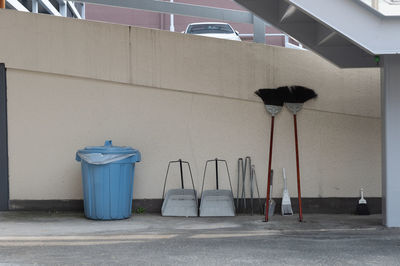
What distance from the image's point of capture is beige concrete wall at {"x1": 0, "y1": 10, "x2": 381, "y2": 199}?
26.5 ft

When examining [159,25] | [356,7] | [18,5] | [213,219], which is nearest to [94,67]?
[213,219]

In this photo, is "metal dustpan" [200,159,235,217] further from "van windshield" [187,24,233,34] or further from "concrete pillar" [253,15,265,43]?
"van windshield" [187,24,233,34]

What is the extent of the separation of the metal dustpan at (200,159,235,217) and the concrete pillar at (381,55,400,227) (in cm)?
216

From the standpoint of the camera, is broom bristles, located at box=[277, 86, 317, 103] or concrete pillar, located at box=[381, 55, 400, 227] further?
broom bristles, located at box=[277, 86, 317, 103]

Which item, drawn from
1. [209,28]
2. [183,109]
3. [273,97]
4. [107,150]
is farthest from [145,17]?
[107,150]

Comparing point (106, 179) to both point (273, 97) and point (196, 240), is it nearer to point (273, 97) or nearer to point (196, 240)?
point (196, 240)

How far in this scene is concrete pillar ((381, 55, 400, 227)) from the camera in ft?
21.7

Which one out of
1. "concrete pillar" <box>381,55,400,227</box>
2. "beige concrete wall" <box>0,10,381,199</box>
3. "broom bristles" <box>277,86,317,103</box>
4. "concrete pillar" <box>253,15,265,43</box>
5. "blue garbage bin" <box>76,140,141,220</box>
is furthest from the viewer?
"concrete pillar" <box>253,15,265,43</box>

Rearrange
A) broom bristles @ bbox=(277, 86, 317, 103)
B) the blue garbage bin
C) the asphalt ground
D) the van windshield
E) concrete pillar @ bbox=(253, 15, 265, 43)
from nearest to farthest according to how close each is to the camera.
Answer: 1. the asphalt ground
2. the blue garbage bin
3. broom bristles @ bbox=(277, 86, 317, 103)
4. concrete pillar @ bbox=(253, 15, 265, 43)
5. the van windshield

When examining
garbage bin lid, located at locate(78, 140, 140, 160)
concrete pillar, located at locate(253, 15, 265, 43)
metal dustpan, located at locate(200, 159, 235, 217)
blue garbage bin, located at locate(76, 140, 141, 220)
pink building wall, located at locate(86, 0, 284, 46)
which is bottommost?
metal dustpan, located at locate(200, 159, 235, 217)

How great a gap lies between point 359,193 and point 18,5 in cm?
1243

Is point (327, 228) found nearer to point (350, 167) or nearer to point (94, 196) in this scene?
point (350, 167)

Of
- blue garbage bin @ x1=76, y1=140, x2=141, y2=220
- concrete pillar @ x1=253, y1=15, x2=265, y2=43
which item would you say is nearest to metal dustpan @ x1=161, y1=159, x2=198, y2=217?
blue garbage bin @ x1=76, y1=140, x2=141, y2=220

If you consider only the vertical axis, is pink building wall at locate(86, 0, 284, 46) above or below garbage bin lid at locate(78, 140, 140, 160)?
above
